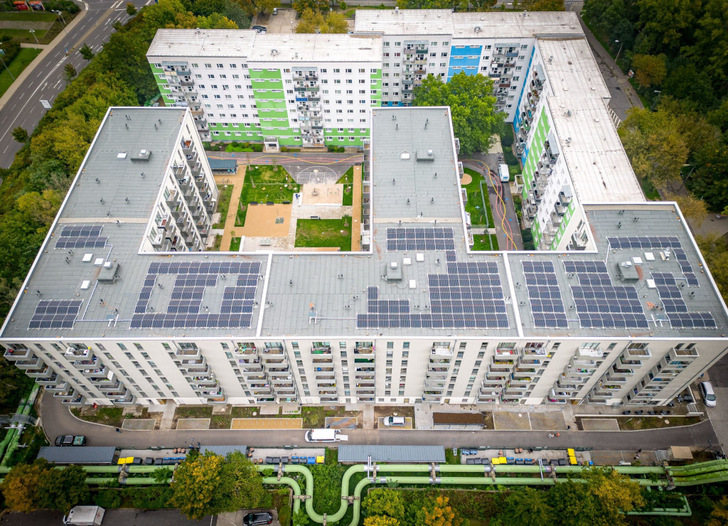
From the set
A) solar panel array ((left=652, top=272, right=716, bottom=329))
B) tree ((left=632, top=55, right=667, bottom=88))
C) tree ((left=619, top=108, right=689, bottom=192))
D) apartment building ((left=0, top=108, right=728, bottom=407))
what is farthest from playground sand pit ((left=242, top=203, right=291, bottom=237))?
tree ((left=632, top=55, right=667, bottom=88))

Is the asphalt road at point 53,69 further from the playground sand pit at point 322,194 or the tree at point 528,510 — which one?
the tree at point 528,510

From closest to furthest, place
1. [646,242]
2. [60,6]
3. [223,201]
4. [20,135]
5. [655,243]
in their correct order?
[655,243]
[646,242]
[223,201]
[20,135]
[60,6]

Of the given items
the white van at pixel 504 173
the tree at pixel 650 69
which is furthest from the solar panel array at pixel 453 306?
the tree at pixel 650 69

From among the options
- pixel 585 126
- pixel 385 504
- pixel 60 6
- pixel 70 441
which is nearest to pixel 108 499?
pixel 70 441

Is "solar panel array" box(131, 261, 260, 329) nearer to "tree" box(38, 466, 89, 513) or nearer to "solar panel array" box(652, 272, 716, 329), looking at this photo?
"tree" box(38, 466, 89, 513)

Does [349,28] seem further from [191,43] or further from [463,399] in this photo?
[463,399]

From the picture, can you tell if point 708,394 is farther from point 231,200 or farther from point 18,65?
point 18,65

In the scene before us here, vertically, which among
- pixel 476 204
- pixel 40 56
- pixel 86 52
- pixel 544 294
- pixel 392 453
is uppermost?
pixel 40 56
